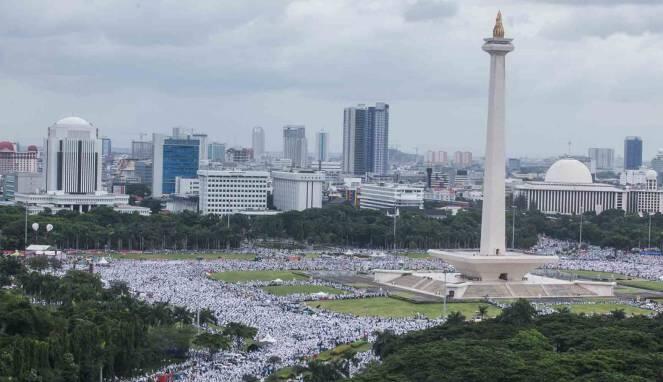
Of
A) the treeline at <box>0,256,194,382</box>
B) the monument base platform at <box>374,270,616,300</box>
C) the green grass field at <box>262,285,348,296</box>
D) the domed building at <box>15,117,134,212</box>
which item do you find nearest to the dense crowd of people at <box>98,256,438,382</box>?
the green grass field at <box>262,285,348,296</box>

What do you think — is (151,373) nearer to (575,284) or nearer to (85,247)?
(575,284)

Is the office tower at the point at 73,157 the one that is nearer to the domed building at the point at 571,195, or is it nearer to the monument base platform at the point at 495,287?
the domed building at the point at 571,195

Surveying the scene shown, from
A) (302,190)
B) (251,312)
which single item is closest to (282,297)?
(251,312)

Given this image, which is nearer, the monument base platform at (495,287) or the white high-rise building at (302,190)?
the monument base platform at (495,287)

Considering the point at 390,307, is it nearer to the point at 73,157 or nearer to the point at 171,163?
the point at 73,157

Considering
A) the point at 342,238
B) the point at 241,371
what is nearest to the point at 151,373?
the point at 241,371

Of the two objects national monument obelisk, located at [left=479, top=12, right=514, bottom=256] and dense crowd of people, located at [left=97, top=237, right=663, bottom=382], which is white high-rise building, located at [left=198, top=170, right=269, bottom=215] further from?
national monument obelisk, located at [left=479, top=12, right=514, bottom=256]

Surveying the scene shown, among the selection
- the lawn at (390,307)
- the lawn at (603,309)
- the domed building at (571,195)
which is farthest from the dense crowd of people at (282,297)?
the domed building at (571,195)
